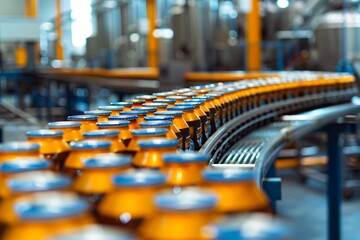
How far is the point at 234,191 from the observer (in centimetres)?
78

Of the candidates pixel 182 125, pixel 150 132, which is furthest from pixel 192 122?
pixel 150 132

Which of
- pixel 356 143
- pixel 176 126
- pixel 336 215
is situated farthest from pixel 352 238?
pixel 176 126

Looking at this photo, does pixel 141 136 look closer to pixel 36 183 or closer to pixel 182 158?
pixel 182 158

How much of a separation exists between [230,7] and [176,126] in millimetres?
9215

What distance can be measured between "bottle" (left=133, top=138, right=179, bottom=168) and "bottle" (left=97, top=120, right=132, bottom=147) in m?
0.25

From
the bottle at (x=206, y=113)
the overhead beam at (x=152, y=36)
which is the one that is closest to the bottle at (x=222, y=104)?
the bottle at (x=206, y=113)

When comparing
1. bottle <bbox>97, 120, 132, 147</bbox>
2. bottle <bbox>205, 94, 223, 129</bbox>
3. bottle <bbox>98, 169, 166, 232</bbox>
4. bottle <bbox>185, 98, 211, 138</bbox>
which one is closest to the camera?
bottle <bbox>98, 169, 166, 232</bbox>

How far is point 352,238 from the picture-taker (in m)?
4.93

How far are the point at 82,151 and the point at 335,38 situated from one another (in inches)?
265

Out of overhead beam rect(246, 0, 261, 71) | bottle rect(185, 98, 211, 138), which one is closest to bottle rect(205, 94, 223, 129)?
bottle rect(185, 98, 211, 138)

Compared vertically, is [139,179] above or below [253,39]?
below

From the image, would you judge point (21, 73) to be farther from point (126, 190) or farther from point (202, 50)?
point (126, 190)

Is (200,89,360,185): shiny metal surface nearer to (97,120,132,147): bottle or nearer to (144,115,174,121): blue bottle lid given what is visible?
(144,115,174,121): blue bottle lid

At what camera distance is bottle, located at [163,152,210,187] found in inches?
35.9
